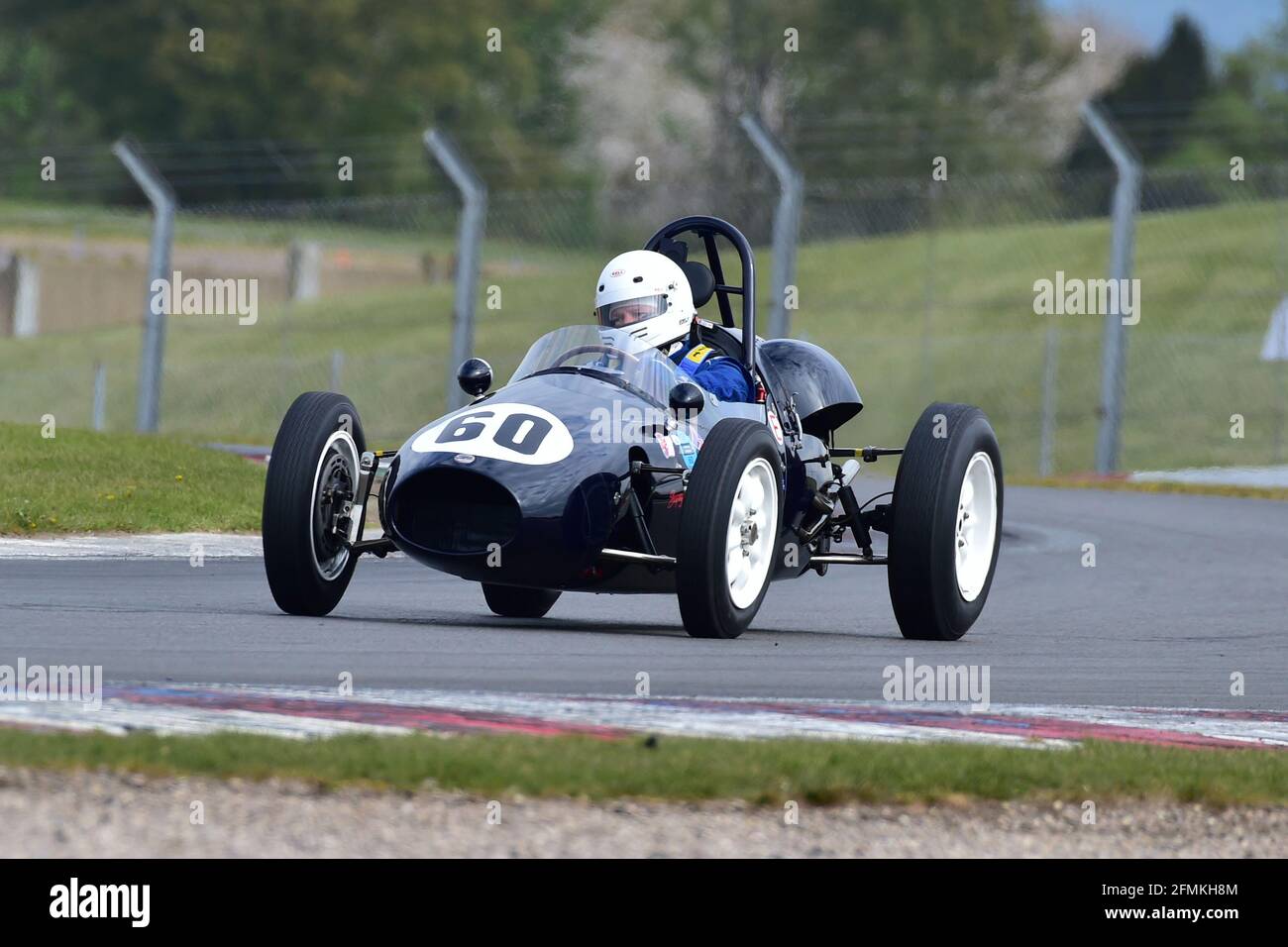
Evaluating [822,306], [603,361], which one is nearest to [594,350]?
[603,361]

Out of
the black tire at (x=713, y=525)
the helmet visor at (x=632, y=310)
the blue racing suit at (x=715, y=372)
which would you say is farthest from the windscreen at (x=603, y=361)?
the black tire at (x=713, y=525)

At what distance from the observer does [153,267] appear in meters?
23.5

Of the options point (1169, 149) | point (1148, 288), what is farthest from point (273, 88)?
point (1148, 288)

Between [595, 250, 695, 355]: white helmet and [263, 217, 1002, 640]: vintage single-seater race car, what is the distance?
0.36ft

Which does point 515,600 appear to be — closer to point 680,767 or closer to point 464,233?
point 680,767

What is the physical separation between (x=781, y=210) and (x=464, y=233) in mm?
3146

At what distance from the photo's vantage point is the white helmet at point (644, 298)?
36.4 ft

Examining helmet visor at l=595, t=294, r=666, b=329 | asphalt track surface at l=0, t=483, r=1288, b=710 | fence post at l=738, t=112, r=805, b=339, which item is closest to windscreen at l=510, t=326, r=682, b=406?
helmet visor at l=595, t=294, r=666, b=329

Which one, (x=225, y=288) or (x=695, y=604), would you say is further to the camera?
(x=225, y=288)

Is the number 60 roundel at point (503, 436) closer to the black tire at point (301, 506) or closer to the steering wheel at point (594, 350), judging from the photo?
the black tire at point (301, 506)

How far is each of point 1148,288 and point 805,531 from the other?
119ft

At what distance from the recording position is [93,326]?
53.1m
